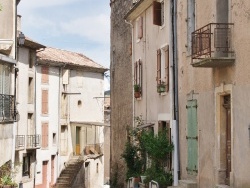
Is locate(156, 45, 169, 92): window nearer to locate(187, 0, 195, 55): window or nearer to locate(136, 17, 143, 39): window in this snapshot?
locate(187, 0, 195, 55): window

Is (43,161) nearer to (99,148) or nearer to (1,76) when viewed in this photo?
(99,148)

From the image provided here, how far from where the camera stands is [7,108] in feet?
74.5

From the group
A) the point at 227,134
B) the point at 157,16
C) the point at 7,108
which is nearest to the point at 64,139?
the point at 7,108

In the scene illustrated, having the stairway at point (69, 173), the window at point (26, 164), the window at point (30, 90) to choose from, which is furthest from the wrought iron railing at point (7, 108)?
the stairway at point (69, 173)

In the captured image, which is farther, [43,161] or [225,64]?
[43,161]

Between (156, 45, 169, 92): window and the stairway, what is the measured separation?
27802 mm

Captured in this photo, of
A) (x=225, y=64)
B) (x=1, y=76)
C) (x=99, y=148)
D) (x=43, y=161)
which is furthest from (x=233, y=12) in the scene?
(x=99, y=148)

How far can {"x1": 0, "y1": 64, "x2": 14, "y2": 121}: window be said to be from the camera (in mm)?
22098

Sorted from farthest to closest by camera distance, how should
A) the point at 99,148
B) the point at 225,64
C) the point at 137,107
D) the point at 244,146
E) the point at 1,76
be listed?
the point at 99,148 → the point at 137,107 → the point at 1,76 → the point at 225,64 → the point at 244,146

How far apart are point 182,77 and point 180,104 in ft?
3.00

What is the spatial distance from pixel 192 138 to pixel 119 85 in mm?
14147

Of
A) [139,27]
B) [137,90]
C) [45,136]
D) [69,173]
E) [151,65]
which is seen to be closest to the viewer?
[151,65]

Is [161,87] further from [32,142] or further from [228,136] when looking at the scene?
[32,142]

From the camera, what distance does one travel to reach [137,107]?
2569cm
